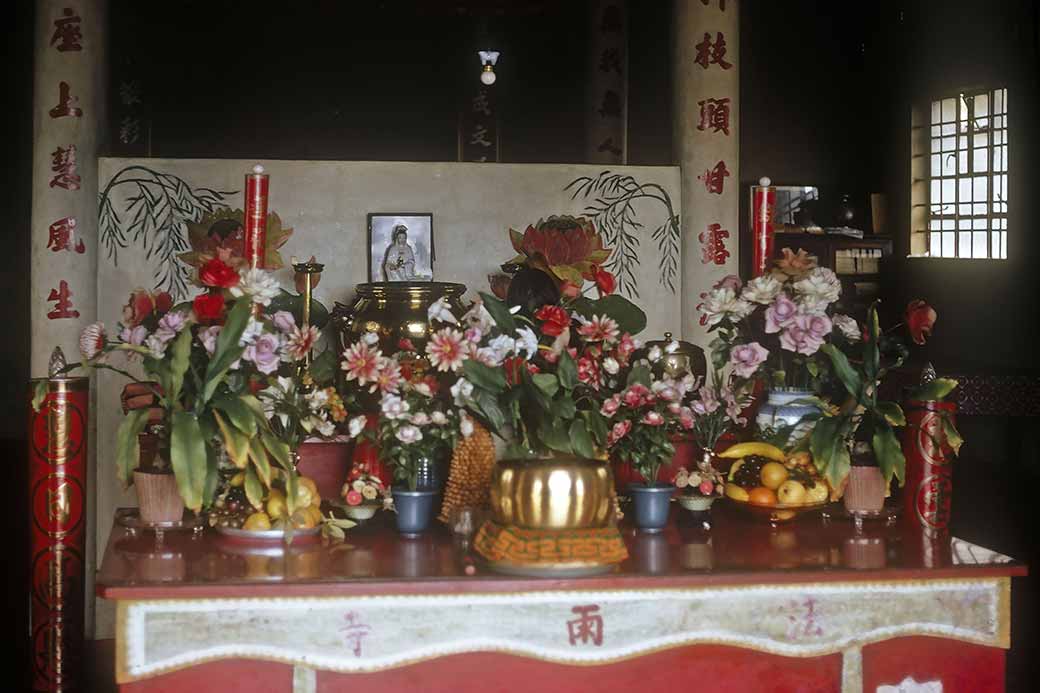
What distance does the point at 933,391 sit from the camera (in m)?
2.61

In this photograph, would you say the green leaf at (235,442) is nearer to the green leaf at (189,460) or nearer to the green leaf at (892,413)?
the green leaf at (189,460)

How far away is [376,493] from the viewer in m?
2.55

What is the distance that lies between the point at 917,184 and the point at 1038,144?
123cm

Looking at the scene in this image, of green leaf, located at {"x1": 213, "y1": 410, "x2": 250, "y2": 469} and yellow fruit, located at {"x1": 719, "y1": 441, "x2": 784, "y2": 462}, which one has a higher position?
green leaf, located at {"x1": 213, "y1": 410, "x2": 250, "y2": 469}

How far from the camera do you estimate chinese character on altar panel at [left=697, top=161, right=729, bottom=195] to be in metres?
5.10

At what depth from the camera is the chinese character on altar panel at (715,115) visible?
16.9ft

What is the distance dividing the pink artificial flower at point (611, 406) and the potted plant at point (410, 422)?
0.29 m

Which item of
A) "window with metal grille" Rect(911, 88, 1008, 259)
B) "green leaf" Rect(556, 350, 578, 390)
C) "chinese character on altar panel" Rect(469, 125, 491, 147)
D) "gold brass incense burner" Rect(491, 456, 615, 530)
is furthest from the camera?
"chinese character on altar panel" Rect(469, 125, 491, 147)

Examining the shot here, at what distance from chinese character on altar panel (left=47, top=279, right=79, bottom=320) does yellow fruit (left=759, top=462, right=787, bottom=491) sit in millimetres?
3037

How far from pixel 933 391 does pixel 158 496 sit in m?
1.63

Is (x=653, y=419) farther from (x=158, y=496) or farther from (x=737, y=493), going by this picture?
(x=158, y=496)

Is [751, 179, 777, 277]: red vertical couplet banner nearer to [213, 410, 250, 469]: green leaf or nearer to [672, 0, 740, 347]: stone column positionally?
[213, 410, 250, 469]: green leaf

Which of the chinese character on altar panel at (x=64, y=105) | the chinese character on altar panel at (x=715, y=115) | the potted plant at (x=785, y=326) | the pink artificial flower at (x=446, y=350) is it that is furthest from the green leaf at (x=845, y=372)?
the chinese character on altar panel at (x=64, y=105)

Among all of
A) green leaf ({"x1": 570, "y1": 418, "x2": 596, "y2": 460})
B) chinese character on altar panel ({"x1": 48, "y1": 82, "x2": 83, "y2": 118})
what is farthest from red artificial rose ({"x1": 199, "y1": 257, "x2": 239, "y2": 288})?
chinese character on altar panel ({"x1": 48, "y1": 82, "x2": 83, "y2": 118})
